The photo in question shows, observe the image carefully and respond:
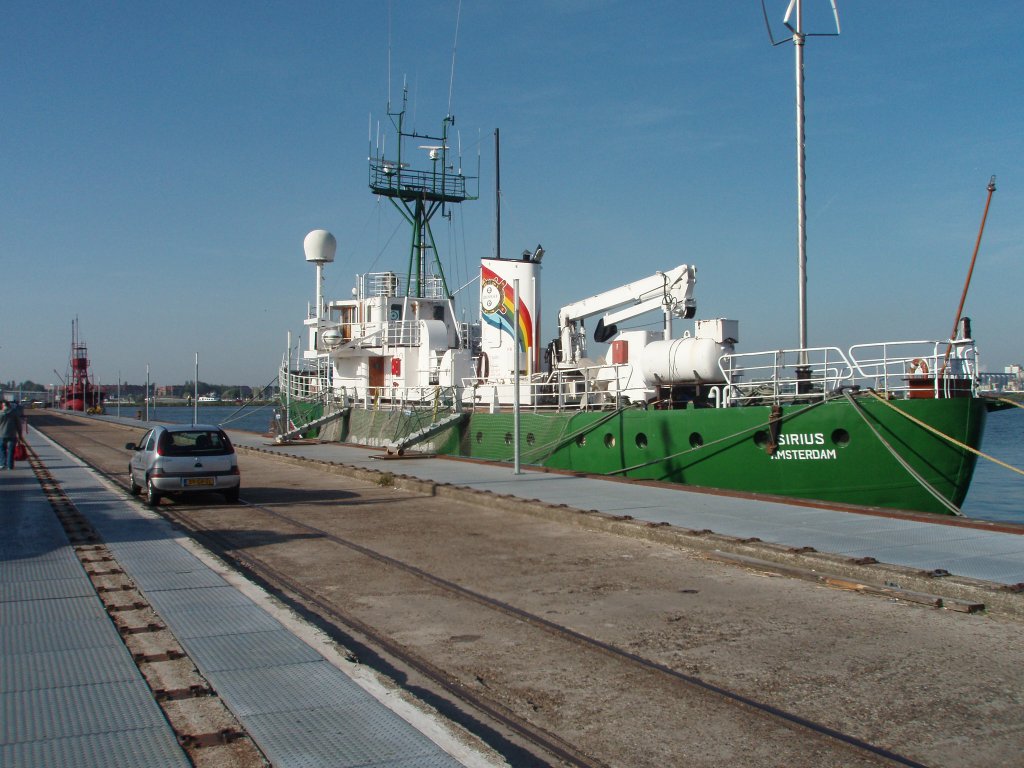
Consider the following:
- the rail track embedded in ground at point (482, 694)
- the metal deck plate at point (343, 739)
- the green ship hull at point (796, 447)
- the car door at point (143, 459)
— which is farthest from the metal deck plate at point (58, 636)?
the green ship hull at point (796, 447)

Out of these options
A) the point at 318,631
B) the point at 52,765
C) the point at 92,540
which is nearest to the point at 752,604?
the point at 318,631

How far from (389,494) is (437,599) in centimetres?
886

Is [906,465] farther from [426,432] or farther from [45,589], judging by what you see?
[426,432]

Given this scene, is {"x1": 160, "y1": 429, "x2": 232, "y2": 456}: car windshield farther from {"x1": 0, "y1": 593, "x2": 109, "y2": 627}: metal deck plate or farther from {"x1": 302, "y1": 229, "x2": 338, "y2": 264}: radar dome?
{"x1": 302, "y1": 229, "x2": 338, "y2": 264}: radar dome

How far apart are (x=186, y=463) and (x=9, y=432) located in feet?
28.1

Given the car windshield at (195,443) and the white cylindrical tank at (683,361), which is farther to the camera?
the white cylindrical tank at (683,361)

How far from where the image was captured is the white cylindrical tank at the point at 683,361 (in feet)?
62.3

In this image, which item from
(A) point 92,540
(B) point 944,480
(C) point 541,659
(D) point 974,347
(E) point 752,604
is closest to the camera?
(C) point 541,659

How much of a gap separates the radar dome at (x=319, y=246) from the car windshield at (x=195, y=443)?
20444 millimetres

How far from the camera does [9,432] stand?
21016mm

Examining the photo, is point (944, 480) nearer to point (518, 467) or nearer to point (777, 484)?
point (777, 484)

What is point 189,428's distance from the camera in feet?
51.2

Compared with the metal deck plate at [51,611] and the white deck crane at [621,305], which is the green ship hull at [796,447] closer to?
the white deck crane at [621,305]

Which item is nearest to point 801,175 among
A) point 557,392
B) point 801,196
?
point 801,196
